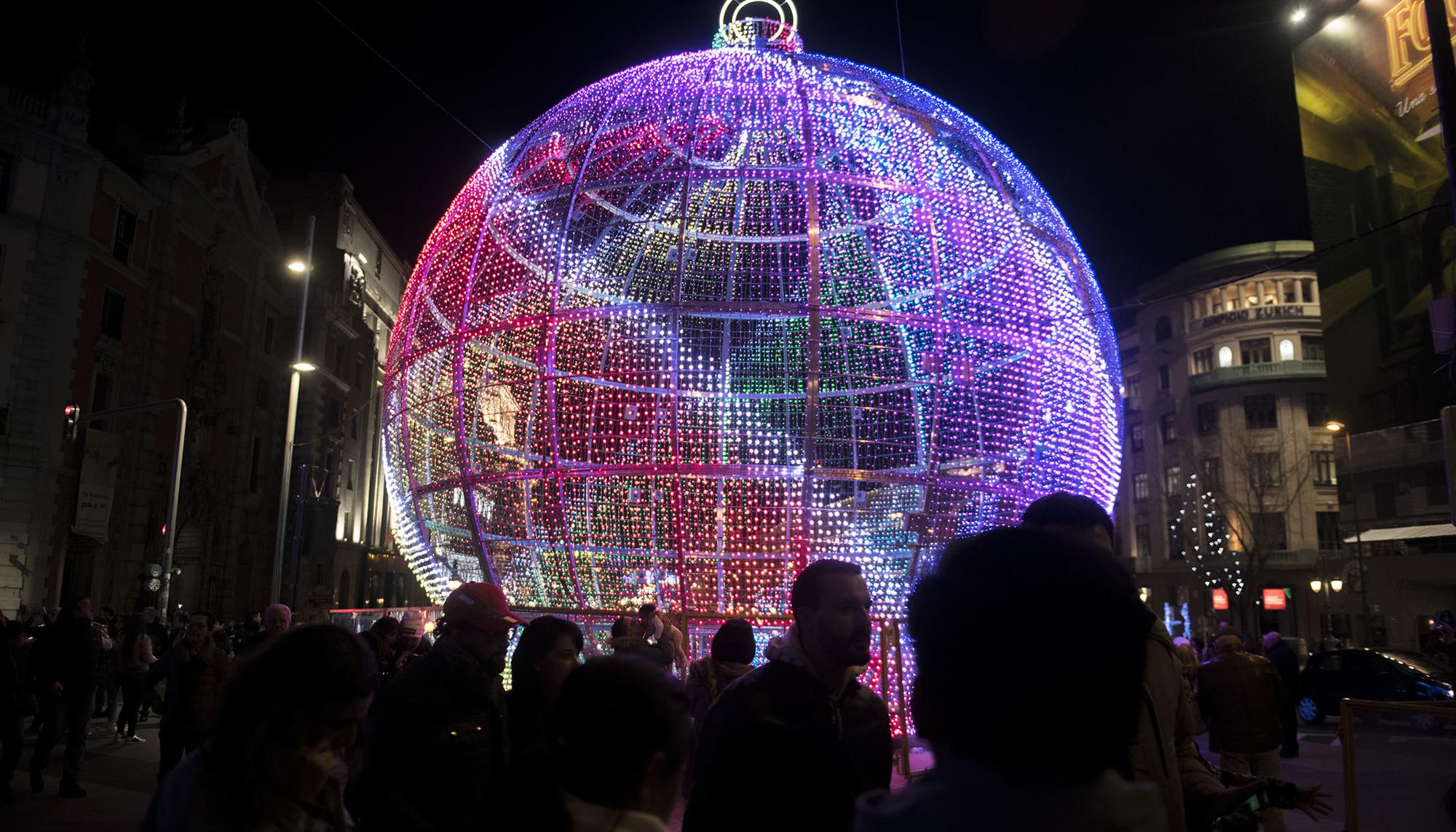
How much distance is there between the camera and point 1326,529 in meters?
46.7

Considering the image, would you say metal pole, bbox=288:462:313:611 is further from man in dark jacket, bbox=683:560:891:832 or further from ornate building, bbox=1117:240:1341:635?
ornate building, bbox=1117:240:1341:635

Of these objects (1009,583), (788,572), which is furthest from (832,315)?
(1009,583)

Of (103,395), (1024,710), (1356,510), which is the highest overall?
(103,395)

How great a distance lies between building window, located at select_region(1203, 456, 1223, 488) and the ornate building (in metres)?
0.11

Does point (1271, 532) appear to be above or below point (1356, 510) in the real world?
above

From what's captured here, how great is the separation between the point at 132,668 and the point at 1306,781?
1300 cm

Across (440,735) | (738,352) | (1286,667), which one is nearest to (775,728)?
(440,735)

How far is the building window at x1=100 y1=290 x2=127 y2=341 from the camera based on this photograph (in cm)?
2675

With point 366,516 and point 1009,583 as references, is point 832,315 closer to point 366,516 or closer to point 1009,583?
point 1009,583

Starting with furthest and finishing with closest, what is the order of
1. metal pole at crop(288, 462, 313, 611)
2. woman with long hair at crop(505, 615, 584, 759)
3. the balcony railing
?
the balcony railing, metal pole at crop(288, 462, 313, 611), woman with long hair at crop(505, 615, 584, 759)

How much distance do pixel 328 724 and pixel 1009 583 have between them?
143 cm

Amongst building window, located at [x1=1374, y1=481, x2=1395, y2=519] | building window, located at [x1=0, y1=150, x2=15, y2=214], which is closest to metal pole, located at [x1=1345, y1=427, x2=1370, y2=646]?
building window, located at [x1=1374, y1=481, x2=1395, y2=519]

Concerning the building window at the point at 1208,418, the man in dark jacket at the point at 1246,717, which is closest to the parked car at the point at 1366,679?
the man in dark jacket at the point at 1246,717

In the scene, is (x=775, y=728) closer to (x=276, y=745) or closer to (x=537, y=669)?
(x=276, y=745)
